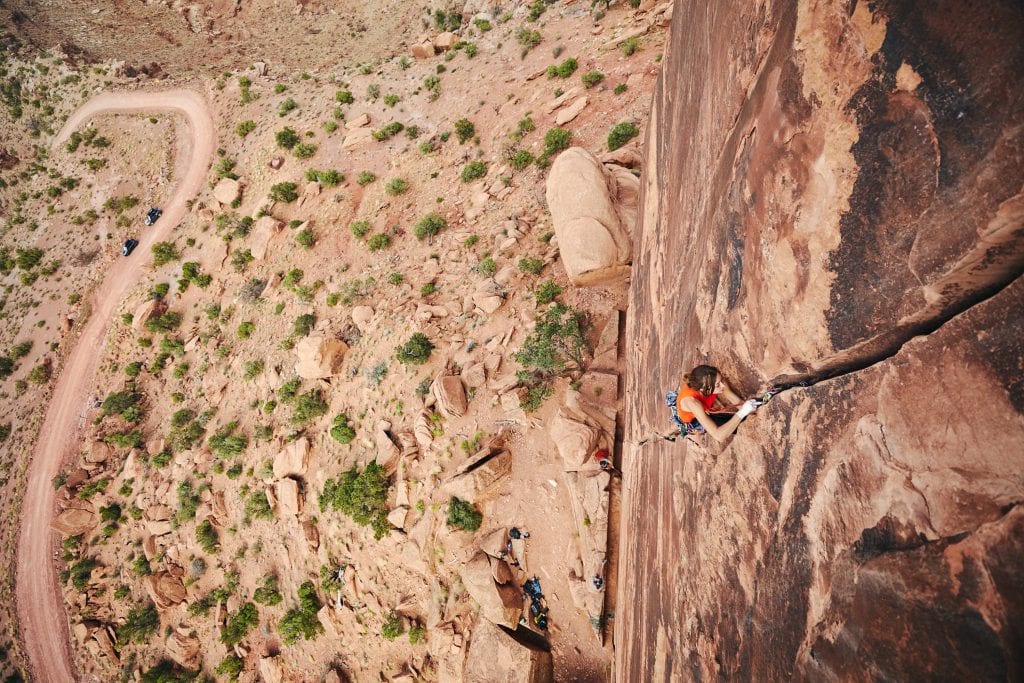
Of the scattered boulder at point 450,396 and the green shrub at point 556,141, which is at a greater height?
the green shrub at point 556,141

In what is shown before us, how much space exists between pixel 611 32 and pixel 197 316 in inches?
1066

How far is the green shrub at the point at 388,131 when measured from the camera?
23.3 m

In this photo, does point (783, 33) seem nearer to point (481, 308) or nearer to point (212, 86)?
point (481, 308)

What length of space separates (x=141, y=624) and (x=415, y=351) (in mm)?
18430

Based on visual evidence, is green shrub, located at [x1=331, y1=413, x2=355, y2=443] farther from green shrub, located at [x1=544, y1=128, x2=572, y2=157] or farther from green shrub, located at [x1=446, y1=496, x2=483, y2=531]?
green shrub, located at [x1=544, y1=128, x2=572, y2=157]

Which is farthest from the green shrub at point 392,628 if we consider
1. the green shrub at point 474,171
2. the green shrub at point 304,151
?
the green shrub at point 304,151

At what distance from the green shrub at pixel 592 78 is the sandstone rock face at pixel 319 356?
16.5 metres

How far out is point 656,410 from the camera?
8.39 metres

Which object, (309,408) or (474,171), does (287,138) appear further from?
(309,408)

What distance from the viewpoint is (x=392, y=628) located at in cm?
1332

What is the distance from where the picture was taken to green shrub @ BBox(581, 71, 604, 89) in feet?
61.7

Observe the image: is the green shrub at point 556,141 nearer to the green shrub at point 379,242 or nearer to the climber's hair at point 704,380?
the green shrub at point 379,242

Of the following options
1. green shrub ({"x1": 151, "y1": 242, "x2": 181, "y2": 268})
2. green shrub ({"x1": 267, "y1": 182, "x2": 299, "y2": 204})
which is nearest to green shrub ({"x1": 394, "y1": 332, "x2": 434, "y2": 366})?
green shrub ({"x1": 267, "y1": 182, "x2": 299, "y2": 204})

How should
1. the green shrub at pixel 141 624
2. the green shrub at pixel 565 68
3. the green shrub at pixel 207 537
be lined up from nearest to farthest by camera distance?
the green shrub at pixel 207 537
the green shrub at pixel 141 624
the green shrub at pixel 565 68
